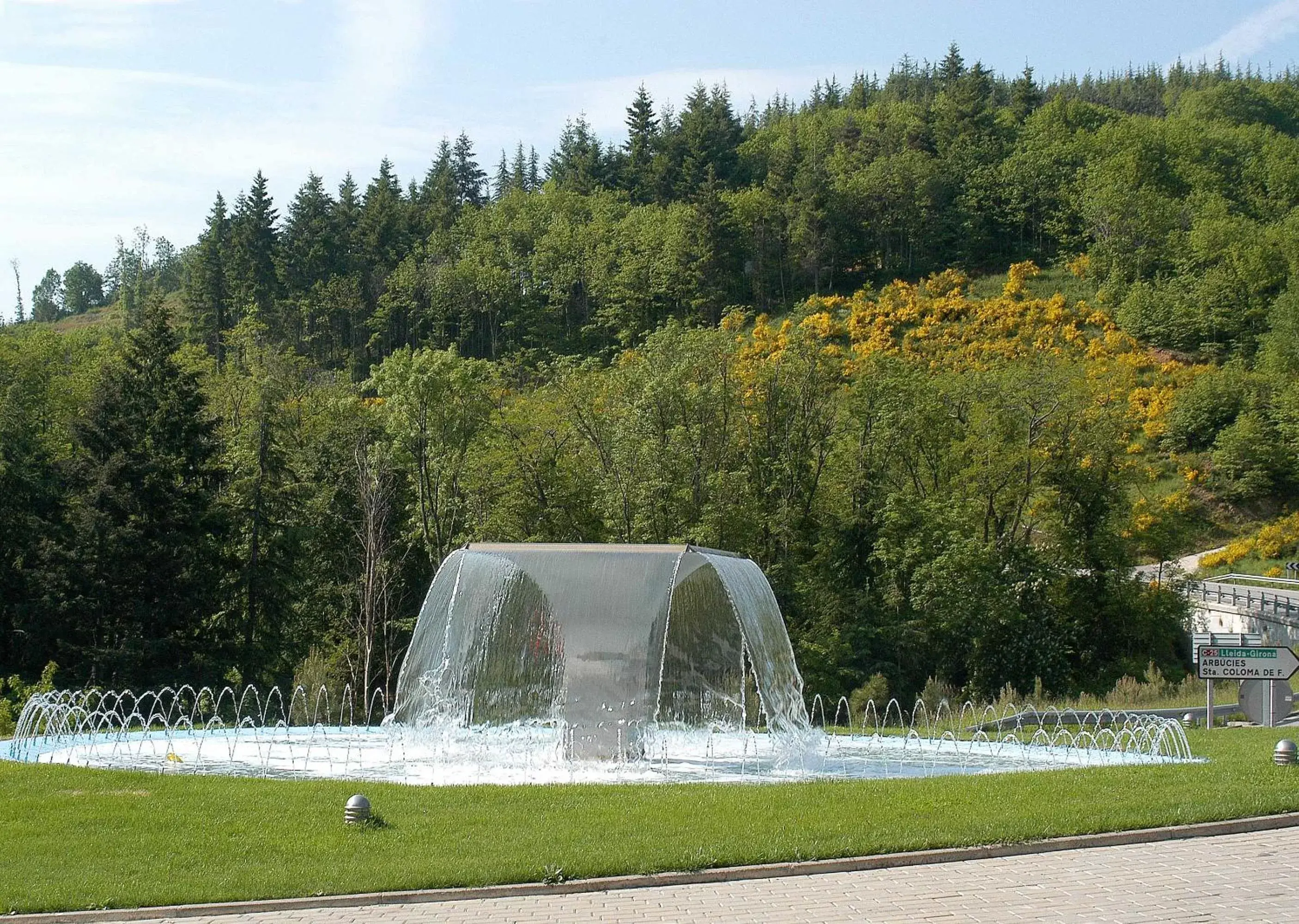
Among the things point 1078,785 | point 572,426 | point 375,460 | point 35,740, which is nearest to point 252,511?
point 375,460

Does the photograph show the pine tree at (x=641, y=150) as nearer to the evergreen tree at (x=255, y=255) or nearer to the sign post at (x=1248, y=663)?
the evergreen tree at (x=255, y=255)

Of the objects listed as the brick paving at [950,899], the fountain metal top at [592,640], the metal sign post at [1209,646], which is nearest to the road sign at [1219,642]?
the metal sign post at [1209,646]

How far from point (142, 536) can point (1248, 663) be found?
27.2 metres

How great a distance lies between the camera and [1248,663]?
20266 millimetres

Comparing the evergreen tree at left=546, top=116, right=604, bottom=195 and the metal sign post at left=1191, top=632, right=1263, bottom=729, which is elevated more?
the evergreen tree at left=546, top=116, right=604, bottom=195

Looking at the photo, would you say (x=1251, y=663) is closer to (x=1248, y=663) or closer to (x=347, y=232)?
(x=1248, y=663)

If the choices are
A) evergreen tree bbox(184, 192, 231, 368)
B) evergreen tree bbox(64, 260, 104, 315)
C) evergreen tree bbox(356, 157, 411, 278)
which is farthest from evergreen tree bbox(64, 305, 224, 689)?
evergreen tree bbox(64, 260, 104, 315)

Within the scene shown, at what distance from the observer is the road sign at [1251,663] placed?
2008cm

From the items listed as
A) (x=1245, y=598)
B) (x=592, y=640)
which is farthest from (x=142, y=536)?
(x=1245, y=598)

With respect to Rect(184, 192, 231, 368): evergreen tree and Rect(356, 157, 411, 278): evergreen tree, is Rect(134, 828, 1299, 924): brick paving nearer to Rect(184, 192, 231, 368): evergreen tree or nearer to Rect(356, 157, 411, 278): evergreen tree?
Rect(184, 192, 231, 368): evergreen tree

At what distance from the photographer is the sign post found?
20.0 m

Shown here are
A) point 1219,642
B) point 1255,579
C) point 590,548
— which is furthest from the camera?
point 1255,579

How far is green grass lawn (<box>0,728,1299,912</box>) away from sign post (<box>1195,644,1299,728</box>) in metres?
5.98

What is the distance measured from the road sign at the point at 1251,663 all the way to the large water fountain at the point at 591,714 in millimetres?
1555
